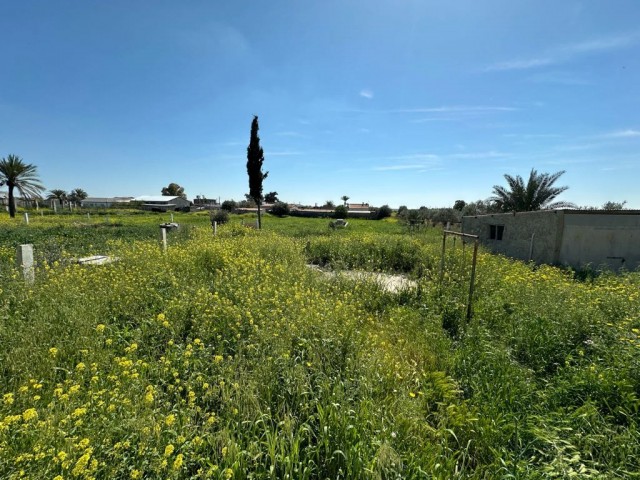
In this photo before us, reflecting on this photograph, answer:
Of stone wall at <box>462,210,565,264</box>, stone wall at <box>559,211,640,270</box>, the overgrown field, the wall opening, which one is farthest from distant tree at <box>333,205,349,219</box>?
the overgrown field

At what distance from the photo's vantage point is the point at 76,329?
11.8ft

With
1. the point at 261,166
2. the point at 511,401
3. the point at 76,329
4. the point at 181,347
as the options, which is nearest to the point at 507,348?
the point at 511,401

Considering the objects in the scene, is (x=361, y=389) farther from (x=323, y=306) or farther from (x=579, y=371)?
(x=579, y=371)

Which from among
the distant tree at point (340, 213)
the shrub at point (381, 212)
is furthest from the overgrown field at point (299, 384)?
the shrub at point (381, 212)

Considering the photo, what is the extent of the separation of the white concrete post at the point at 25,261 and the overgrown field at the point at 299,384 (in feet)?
0.46

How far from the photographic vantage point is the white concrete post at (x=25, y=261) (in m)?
5.37

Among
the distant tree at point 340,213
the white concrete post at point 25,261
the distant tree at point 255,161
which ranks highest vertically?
the distant tree at point 255,161

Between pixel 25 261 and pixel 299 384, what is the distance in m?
5.97

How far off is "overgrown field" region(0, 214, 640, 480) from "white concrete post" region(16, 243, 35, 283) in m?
0.14

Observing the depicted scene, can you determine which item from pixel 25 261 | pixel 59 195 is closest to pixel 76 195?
pixel 59 195

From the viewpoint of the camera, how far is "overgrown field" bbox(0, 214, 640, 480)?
210cm

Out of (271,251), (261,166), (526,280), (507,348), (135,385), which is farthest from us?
(261,166)

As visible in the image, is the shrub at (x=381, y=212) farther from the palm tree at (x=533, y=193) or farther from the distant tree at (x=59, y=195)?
the distant tree at (x=59, y=195)

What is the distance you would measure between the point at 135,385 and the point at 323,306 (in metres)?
2.68
